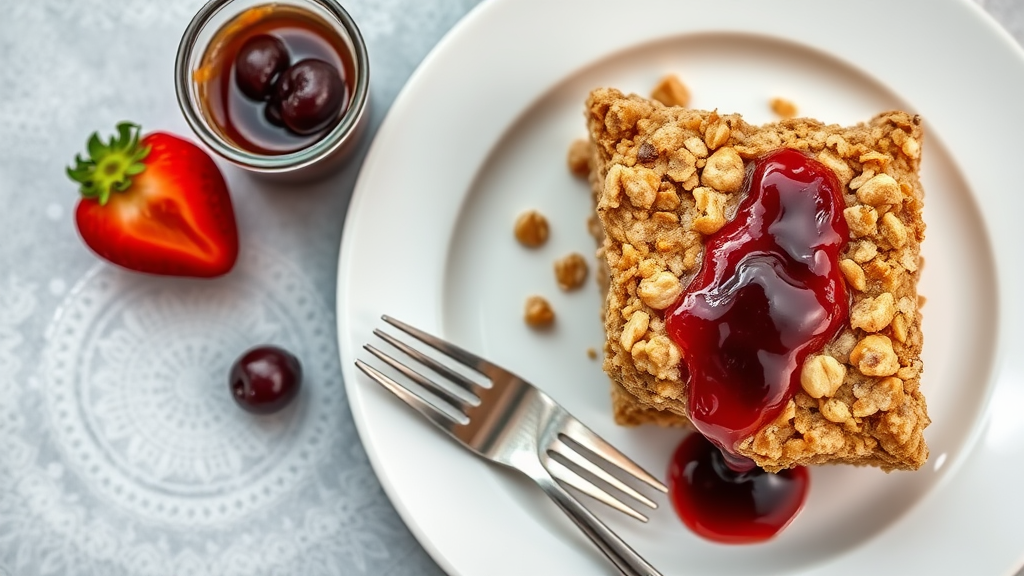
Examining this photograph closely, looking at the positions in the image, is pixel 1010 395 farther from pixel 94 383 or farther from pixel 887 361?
pixel 94 383

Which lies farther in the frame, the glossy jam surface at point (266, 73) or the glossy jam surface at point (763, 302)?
the glossy jam surface at point (266, 73)

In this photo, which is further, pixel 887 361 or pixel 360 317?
pixel 360 317

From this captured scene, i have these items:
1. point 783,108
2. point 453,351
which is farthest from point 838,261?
point 453,351

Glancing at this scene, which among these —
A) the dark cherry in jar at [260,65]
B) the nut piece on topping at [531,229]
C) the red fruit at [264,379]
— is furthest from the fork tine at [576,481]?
the dark cherry in jar at [260,65]

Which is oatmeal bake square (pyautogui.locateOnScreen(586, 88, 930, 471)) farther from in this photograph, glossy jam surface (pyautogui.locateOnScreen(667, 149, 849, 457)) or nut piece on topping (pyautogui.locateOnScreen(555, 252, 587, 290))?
nut piece on topping (pyautogui.locateOnScreen(555, 252, 587, 290))

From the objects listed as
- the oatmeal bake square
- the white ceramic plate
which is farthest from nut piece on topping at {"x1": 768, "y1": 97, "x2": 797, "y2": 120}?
the oatmeal bake square

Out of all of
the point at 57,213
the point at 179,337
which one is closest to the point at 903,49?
the point at 179,337

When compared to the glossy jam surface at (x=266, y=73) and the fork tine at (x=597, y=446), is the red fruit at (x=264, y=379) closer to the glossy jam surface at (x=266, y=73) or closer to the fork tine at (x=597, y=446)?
the glossy jam surface at (x=266, y=73)
